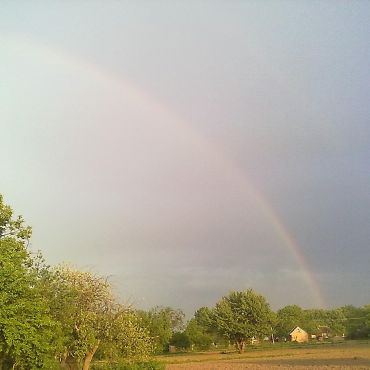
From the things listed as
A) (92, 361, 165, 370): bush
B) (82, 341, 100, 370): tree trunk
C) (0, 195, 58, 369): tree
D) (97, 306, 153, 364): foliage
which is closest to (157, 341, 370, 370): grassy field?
(92, 361, 165, 370): bush

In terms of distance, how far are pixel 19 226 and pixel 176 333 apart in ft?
414

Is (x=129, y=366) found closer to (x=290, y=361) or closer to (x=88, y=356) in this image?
(x=88, y=356)

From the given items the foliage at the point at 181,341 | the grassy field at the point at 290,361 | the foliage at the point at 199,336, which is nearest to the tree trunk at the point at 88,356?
the grassy field at the point at 290,361

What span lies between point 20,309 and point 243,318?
9804cm

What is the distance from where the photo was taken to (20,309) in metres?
25.2

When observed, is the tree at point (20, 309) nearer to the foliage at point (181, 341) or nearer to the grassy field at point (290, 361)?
the grassy field at point (290, 361)

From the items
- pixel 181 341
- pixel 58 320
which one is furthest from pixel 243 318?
pixel 58 320

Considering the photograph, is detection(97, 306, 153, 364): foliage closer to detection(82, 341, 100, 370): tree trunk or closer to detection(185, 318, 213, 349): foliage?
detection(82, 341, 100, 370): tree trunk

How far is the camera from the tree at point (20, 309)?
79.2 feet

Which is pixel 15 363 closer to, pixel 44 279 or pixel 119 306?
pixel 44 279

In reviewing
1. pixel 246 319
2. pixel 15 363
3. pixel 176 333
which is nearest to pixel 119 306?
pixel 15 363

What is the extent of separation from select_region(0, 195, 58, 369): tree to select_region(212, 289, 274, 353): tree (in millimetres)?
93151

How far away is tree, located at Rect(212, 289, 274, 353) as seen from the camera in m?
117

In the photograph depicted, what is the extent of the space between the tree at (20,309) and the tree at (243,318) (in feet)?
306
